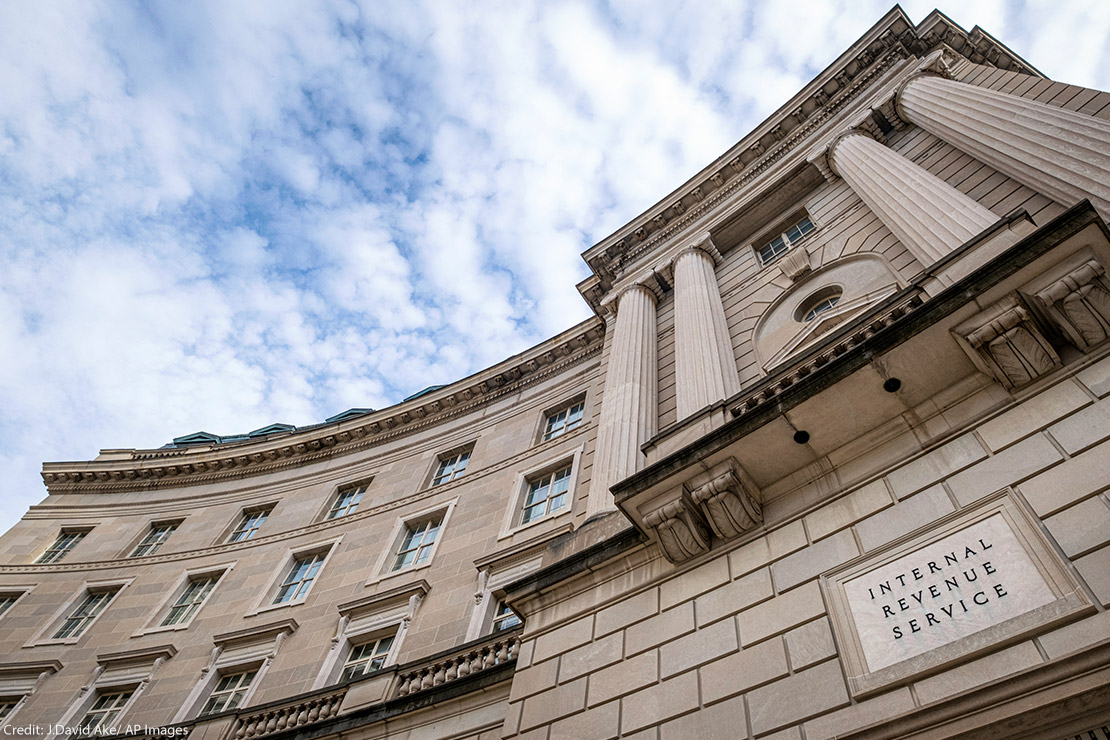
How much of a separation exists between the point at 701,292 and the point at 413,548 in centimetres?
1204

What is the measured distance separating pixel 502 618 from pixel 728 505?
9528mm

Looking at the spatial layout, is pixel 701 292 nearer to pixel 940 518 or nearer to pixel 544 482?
pixel 544 482

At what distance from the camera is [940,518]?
809 cm

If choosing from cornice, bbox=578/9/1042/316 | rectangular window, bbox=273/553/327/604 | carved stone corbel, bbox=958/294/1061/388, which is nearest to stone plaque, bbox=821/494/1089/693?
carved stone corbel, bbox=958/294/1061/388

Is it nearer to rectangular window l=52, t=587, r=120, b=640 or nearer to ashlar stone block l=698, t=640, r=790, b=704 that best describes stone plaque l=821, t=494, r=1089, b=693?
ashlar stone block l=698, t=640, r=790, b=704

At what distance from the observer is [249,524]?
27.8m

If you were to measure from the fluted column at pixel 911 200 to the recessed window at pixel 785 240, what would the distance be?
5.97 feet

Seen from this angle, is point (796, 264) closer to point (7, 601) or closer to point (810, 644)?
point (810, 644)

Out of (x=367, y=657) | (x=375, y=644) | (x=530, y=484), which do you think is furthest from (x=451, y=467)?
(x=367, y=657)

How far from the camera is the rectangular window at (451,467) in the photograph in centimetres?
2556

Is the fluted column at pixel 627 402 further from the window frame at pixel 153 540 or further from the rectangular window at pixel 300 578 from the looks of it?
the window frame at pixel 153 540

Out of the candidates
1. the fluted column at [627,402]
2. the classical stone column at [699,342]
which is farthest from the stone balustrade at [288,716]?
the classical stone column at [699,342]

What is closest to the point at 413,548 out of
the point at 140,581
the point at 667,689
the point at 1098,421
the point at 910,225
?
the point at 140,581

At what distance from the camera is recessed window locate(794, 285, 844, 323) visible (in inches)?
638
